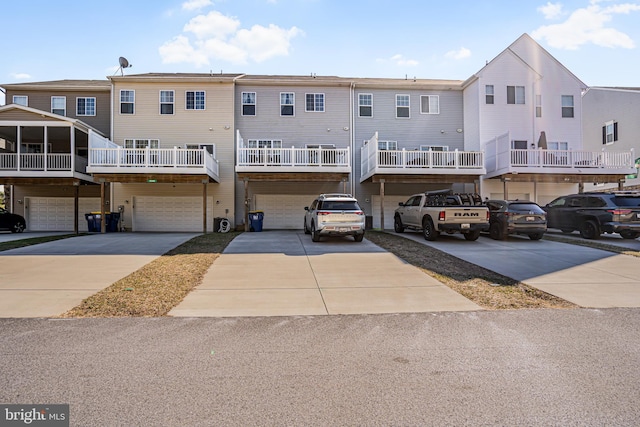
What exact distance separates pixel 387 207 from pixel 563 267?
530 inches

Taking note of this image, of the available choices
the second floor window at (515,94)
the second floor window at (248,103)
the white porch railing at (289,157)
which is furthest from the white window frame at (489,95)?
the second floor window at (248,103)

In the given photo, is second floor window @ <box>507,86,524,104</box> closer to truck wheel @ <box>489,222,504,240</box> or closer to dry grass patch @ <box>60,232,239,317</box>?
truck wheel @ <box>489,222,504,240</box>

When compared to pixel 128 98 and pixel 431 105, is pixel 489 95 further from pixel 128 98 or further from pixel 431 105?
pixel 128 98

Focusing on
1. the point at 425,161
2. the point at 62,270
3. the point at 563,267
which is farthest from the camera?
the point at 425,161

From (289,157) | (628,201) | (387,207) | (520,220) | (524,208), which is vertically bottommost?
(520,220)

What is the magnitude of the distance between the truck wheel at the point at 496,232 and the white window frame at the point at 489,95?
10143 millimetres

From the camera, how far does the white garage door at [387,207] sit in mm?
22062

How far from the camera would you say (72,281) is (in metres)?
7.57

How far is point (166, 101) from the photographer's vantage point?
70.0 ft

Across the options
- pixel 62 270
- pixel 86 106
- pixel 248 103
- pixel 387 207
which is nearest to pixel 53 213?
pixel 86 106

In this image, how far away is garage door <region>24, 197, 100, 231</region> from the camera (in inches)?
852

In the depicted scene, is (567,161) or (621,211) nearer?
(621,211)

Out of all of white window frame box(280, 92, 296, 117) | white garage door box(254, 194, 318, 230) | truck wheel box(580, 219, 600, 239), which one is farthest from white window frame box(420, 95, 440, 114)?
truck wheel box(580, 219, 600, 239)

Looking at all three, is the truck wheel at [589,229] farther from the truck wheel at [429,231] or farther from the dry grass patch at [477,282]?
the dry grass patch at [477,282]
